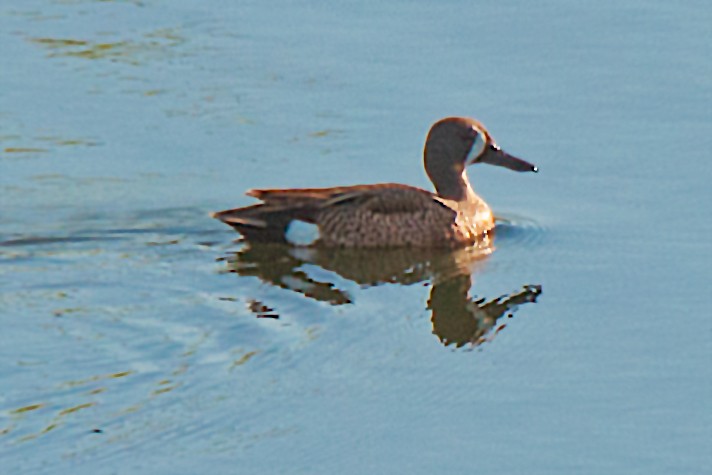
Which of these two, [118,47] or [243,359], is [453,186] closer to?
[118,47]

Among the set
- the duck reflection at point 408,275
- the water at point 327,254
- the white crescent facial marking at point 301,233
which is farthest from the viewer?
the white crescent facial marking at point 301,233

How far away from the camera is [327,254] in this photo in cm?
1329

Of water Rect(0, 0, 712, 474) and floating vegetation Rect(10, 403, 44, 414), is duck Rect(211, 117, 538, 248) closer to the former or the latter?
water Rect(0, 0, 712, 474)

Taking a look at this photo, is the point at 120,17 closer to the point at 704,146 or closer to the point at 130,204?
the point at 130,204

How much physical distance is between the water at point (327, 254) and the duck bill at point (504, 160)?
25cm

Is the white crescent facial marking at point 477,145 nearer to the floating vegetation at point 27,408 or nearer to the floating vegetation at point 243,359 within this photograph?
the floating vegetation at point 243,359

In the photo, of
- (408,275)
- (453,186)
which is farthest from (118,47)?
(408,275)

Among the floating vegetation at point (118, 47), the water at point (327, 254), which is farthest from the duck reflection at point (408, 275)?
the floating vegetation at point (118, 47)

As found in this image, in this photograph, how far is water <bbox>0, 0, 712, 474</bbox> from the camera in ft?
32.2

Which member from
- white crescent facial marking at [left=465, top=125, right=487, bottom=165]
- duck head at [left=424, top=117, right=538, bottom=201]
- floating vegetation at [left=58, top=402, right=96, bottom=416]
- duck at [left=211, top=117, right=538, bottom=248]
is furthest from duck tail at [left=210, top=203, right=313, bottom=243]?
floating vegetation at [left=58, top=402, right=96, bottom=416]

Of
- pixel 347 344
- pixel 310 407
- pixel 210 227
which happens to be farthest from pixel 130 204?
pixel 310 407

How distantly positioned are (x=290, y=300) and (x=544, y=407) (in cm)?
228

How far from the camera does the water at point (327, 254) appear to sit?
32.2 ft

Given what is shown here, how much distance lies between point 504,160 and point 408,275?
1.38 m
